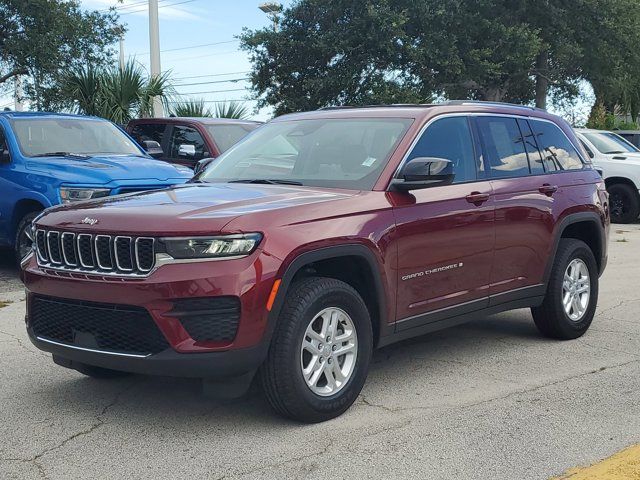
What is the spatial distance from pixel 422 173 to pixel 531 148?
1.84 meters

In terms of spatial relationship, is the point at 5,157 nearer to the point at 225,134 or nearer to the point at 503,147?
the point at 225,134

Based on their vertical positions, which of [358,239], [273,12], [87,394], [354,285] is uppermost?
[273,12]

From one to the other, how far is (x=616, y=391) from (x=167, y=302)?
2.90 meters

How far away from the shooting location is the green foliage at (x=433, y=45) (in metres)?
28.8

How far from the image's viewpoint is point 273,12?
32469 mm

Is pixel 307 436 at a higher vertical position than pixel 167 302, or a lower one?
lower

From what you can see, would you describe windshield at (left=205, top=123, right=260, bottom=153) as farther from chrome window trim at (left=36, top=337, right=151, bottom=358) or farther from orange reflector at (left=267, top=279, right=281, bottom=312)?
orange reflector at (left=267, top=279, right=281, bottom=312)

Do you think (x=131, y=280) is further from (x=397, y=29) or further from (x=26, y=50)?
(x=397, y=29)

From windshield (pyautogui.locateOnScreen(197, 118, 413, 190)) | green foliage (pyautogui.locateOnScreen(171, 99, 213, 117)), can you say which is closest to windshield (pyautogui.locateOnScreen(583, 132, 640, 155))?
green foliage (pyautogui.locateOnScreen(171, 99, 213, 117))

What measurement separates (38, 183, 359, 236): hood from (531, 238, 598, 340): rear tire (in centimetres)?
229

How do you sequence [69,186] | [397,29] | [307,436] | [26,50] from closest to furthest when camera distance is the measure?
[307,436]
[69,186]
[26,50]
[397,29]

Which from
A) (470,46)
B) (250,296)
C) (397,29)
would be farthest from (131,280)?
(470,46)

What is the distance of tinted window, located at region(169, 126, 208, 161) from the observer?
36.2 feet

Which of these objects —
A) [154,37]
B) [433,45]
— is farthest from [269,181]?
[433,45]
